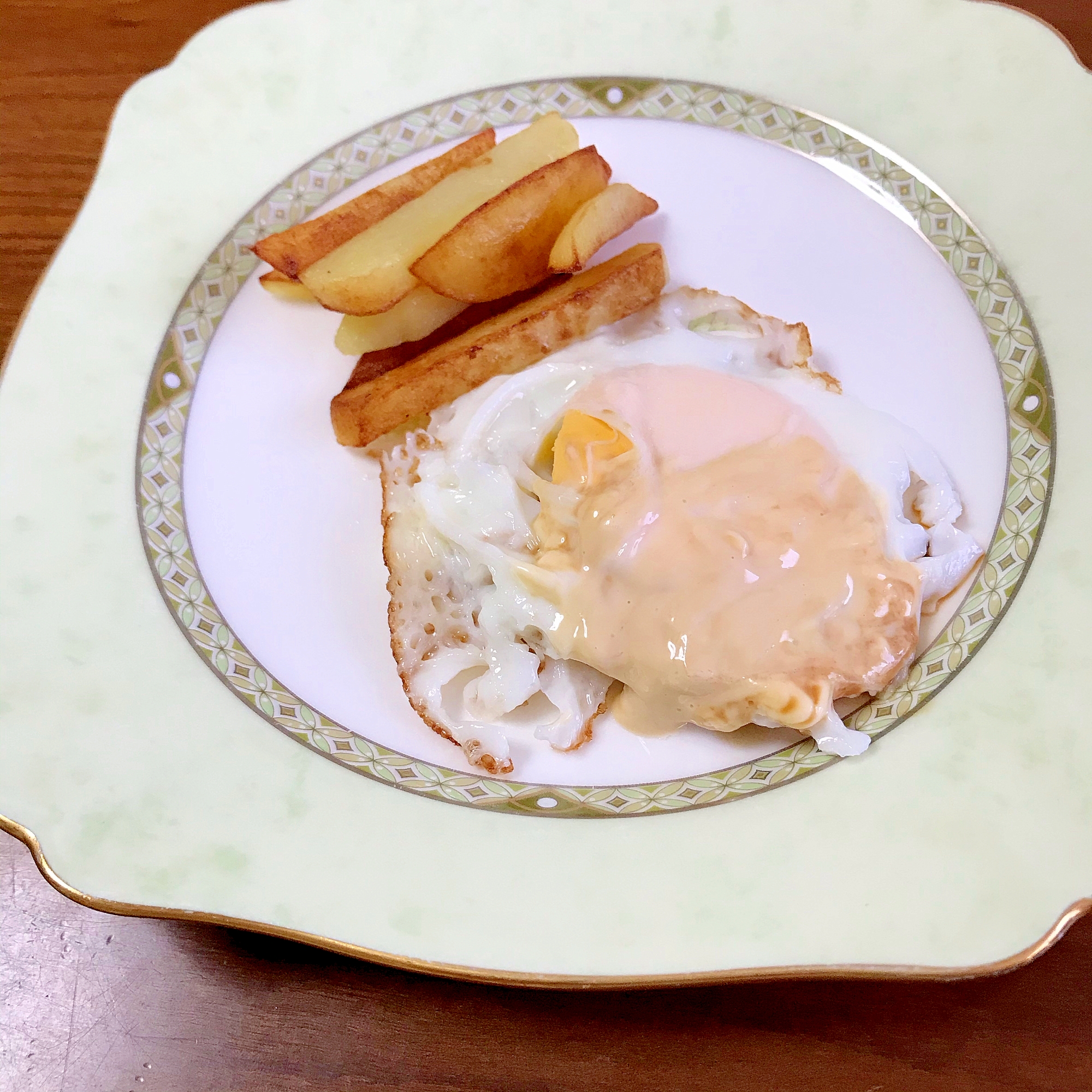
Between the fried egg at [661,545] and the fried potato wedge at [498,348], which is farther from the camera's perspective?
the fried potato wedge at [498,348]

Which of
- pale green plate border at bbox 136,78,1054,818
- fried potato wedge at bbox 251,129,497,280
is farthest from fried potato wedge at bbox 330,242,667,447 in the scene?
pale green plate border at bbox 136,78,1054,818

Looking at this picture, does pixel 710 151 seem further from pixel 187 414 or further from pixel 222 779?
pixel 222 779

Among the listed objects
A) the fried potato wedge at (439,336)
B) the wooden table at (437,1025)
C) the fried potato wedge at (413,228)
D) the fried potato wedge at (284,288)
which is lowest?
the wooden table at (437,1025)

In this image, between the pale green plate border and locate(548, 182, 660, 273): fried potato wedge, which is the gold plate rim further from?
locate(548, 182, 660, 273): fried potato wedge

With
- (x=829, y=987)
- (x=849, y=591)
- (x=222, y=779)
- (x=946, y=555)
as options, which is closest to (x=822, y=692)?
(x=849, y=591)

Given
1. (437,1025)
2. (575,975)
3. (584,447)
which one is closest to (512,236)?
(584,447)

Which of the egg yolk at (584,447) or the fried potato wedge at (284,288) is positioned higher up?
the egg yolk at (584,447)

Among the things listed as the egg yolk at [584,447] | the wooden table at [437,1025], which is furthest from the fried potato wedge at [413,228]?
the wooden table at [437,1025]

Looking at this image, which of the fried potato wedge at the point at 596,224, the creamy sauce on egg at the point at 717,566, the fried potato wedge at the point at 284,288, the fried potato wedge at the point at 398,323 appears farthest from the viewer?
the fried potato wedge at the point at 284,288

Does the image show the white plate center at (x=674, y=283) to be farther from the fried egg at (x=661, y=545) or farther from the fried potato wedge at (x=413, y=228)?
the fried potato wedge at (x=413, y=228)
